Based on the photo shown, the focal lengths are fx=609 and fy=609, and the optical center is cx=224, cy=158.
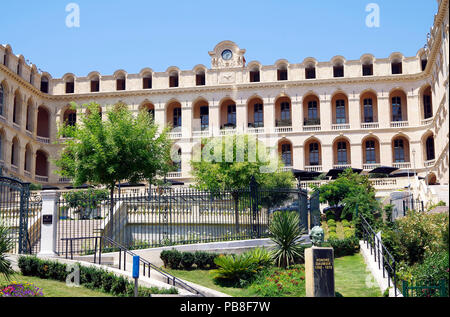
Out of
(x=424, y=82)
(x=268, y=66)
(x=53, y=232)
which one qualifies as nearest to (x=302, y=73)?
(x=268, y=66)

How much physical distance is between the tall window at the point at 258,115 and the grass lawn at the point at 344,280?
36.1 metres

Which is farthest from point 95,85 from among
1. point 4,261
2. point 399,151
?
point 4,261

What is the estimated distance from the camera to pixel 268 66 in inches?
2196

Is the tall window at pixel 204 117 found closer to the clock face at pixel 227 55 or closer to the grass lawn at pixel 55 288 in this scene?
the clock face at pixel 227 55

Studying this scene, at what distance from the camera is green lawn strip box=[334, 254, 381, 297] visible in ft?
57.8

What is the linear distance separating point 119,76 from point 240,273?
41.9m

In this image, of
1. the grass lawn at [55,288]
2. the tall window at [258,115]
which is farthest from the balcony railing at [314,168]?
the grass lawn at [55,288]

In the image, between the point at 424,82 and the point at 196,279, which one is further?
the point at 424,82

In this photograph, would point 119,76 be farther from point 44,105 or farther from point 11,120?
point 11,120

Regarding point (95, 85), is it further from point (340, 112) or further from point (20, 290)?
point (20, 290)

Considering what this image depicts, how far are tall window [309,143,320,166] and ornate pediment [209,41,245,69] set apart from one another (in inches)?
393

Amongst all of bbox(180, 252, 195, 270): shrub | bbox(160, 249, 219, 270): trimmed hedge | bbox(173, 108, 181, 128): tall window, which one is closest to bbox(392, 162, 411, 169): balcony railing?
bbox(173, 108, 181, 128): tall window

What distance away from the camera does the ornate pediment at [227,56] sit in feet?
185

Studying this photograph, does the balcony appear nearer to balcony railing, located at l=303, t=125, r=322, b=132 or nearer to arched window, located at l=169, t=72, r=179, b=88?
balcony railing, located at l=303, t=125, r=322, b=132
